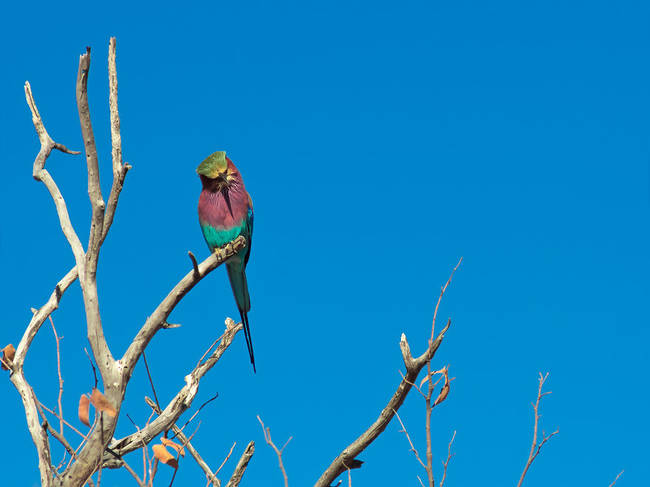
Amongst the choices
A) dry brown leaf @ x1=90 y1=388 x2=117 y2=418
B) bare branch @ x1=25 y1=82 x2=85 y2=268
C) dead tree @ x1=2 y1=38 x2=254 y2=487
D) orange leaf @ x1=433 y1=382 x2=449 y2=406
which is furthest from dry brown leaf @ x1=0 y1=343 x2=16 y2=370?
orange leaf @ x1=433 y1=382 x2=449 y2=406

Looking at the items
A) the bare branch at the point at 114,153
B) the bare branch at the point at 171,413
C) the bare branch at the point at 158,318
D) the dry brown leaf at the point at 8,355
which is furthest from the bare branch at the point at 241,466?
the bare branch at the point at 114,153

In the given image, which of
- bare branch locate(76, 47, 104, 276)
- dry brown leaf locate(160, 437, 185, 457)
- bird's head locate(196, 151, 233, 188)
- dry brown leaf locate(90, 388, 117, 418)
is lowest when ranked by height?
dry brown leaf locate(160, 437, 185, 457)

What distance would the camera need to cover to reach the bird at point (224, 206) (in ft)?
→ 18.9

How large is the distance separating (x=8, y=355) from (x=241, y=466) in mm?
1708

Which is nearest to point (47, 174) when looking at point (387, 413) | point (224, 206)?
point (224, 206)

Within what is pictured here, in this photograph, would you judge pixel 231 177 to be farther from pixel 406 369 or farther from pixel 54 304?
pixel 406 369

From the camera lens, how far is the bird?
5.75 m

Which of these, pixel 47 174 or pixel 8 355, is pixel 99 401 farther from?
pixel 47 174

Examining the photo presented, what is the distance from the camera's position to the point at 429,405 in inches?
131

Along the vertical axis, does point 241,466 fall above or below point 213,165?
below

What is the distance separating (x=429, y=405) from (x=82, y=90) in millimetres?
2505

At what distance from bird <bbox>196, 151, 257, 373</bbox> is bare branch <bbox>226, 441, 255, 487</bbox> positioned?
2.71 feet

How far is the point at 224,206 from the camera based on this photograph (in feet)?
19.5

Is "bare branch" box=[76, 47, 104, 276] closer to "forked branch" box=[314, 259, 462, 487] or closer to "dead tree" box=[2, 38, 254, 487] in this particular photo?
"dead tree" box=[2, 38, 254, 487]
